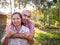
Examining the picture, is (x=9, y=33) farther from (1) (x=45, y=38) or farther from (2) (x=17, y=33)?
(1) (x=45, y=38)

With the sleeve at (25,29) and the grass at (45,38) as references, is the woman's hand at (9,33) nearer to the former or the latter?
the sleeve at (25,29)

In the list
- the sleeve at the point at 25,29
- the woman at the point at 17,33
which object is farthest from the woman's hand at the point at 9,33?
the sleeve at the point at 25,29

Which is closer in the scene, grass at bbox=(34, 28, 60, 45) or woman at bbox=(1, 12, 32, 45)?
woman at bbox=(1, 12, 32, 45)

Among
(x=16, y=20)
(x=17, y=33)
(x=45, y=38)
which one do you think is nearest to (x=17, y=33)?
(x=17, y=33)

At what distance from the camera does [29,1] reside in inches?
211

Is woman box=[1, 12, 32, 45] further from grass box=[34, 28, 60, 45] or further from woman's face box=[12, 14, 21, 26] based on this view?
grass box=[34, 28, 60, 45]

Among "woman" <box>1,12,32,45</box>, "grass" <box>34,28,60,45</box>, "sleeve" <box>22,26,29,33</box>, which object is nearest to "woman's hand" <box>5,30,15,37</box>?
"woman" <box>1,12,32,45</box>

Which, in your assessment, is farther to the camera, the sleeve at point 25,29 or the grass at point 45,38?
the grass at point 45,38

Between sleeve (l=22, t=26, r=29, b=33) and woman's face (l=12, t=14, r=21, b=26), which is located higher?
woman's face (l=12, t=14, r=21, b=26)

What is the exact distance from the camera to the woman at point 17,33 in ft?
6.86

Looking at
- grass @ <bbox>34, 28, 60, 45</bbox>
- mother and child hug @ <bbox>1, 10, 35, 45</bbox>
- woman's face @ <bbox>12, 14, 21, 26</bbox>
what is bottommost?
grass @ <bbox>34, 28, 60, 45</bbox>

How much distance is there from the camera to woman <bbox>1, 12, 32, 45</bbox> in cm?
209

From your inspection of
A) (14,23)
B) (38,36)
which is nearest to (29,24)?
(14,23)

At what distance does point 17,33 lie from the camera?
211 cm
